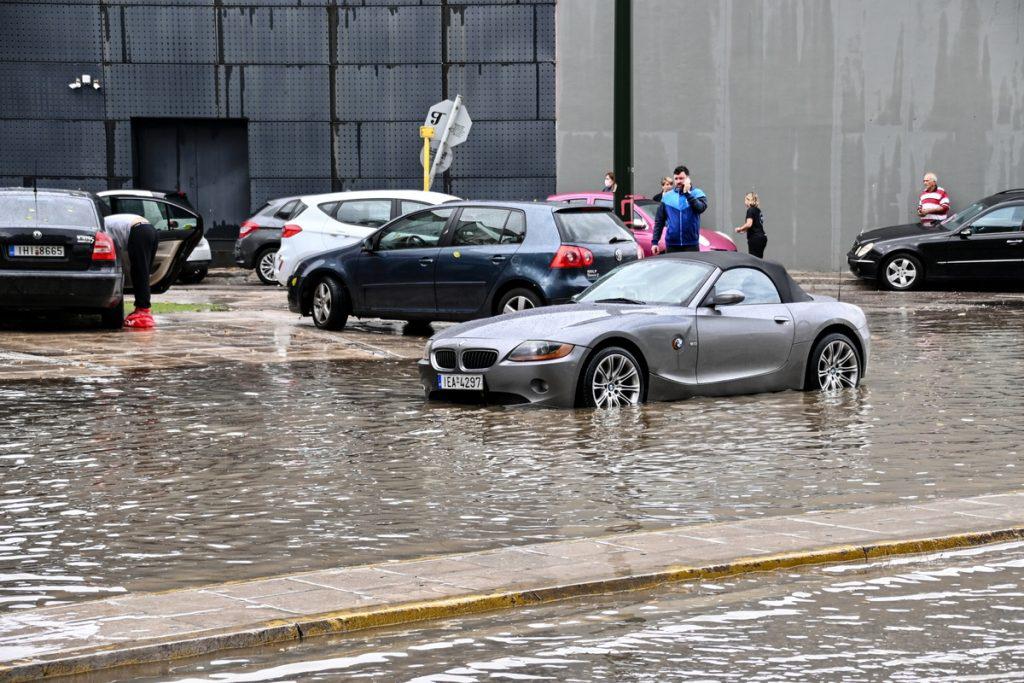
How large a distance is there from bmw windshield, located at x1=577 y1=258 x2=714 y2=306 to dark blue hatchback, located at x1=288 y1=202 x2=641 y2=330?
144 inches

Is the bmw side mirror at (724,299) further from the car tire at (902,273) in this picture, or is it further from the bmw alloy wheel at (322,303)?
the car tire at (902,273)

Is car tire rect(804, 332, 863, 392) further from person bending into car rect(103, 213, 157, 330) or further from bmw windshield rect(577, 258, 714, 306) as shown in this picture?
person bending into car rect(103, 213, 157, 330)

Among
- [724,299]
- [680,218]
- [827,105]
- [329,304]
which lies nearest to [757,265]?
[724,299]

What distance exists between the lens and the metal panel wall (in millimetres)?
34062

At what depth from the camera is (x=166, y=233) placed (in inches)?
917

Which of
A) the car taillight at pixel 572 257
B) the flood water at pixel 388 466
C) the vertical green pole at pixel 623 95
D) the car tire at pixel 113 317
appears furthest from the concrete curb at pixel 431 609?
the car tire at pixel 113 317

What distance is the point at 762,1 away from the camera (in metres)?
33.1

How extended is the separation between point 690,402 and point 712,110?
20.2 meters

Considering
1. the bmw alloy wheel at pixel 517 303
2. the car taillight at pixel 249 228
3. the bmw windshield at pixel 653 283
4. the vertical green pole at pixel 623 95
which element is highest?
the vertical green pole at pixel 623 95

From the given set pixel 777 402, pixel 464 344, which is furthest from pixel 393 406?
pixel 777 402

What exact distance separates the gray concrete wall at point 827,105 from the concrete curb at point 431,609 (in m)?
25.3

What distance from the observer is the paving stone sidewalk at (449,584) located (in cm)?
643

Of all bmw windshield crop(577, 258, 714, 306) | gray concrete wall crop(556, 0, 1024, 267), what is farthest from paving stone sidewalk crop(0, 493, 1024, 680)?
gray concrete wall crop(556, 0, 1024, 267)

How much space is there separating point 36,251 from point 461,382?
6.99 metres
